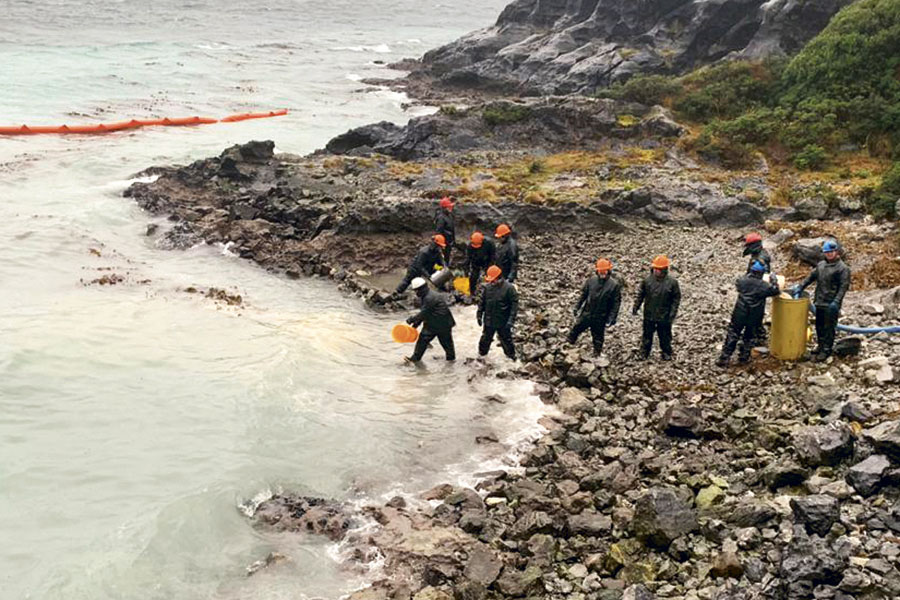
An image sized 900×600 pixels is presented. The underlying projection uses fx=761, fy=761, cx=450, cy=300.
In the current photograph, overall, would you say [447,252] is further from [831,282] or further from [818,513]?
[818,513]

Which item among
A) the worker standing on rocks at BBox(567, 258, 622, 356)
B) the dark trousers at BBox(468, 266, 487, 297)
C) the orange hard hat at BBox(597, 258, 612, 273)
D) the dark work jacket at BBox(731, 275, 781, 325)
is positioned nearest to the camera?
the dark work jacket at BBox(731, 275, 781, 325)

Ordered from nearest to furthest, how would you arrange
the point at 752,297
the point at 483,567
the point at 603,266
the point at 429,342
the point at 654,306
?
the point at 483,567, the point at 752,297, the point at 654,306, the point at 603,266, the point at 429,342

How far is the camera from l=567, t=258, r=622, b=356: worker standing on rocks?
46.1 ft

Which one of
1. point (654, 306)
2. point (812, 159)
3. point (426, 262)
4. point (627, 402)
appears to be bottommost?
point (627, 402)

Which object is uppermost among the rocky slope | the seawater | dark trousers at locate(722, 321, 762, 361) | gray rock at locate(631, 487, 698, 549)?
the rocky slope

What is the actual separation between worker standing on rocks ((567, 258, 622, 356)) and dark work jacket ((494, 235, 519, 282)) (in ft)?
10.2

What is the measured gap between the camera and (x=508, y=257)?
→ 17.5m

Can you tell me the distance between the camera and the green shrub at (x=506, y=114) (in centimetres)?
3088

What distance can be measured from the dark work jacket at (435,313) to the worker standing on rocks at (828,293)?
6363mm

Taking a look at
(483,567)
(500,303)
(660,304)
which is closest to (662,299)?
(660,304)

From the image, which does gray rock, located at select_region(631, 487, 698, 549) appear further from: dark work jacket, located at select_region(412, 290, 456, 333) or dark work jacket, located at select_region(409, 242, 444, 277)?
dark work jacket, located at select_region(409, 242, 444, 277)

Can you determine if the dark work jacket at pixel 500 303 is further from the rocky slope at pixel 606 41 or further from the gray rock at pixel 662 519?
the rocky slope at pixel 606 41

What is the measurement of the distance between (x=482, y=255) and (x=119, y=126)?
28.2m

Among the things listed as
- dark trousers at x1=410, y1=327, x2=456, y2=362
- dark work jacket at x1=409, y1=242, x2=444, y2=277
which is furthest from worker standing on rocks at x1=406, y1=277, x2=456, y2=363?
dark work jacket at x1=409, y1=242, x2=444, y2=277
